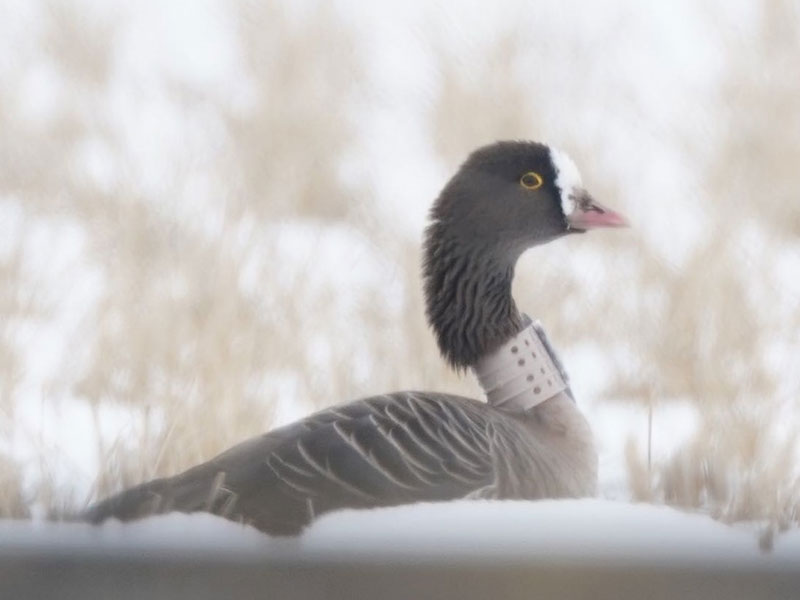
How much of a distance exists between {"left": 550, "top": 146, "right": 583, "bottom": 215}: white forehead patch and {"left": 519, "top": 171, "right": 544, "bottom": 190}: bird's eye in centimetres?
2

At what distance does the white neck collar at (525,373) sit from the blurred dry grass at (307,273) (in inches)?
6.0

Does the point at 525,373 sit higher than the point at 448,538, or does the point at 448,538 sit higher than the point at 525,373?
the point at 525,373

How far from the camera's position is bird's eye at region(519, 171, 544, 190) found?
1.49 metres

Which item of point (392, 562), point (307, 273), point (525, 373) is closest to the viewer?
point (392, 562)

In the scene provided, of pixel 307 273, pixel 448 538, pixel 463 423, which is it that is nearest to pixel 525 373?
pixel 463 423

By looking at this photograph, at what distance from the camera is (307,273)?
6.40 feet

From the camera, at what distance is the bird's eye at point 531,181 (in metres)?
1.49

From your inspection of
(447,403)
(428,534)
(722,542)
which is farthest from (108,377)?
(722,542)

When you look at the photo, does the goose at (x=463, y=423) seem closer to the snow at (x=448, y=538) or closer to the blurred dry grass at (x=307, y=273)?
the snow at (x=448, y=538)

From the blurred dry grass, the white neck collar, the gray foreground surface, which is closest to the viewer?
the gray foreground surface

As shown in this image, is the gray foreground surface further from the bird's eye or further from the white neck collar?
the bird's eye

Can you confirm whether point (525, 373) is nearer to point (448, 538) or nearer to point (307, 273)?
point (448, 538)

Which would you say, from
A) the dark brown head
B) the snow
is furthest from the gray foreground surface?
the dark brown head

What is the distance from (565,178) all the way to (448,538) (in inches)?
17.4
